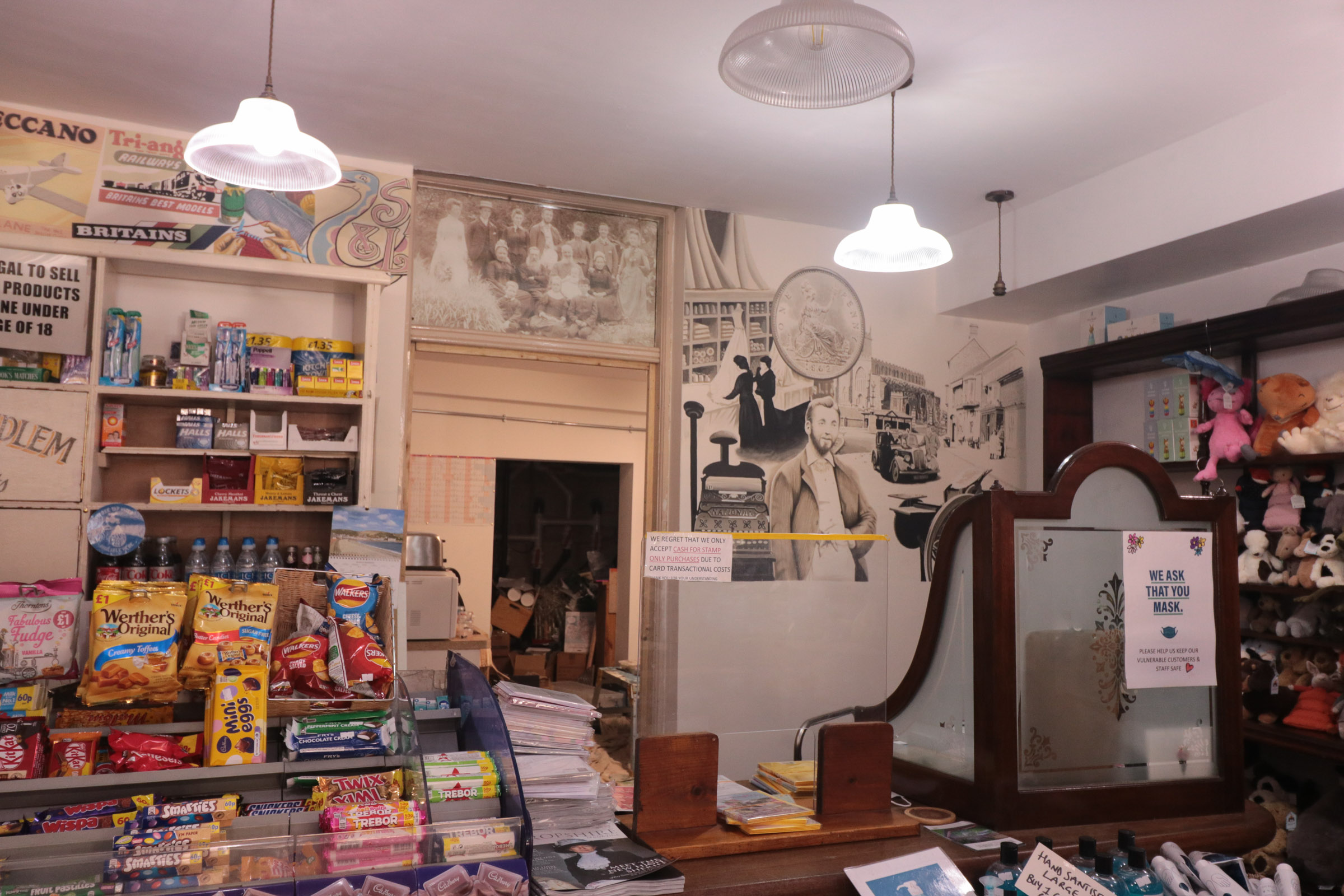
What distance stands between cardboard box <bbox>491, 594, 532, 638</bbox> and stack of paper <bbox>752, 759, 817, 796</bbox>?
5829 mm

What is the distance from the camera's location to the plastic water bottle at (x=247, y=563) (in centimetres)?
369

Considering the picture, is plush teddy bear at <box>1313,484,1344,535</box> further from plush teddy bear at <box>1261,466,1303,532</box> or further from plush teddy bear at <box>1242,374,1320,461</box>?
plush teddy bear at <box>1242,374,1320,461</box>

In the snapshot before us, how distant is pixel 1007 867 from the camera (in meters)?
1.81

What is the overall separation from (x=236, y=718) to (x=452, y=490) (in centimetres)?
589

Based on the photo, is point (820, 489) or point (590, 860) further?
point (820, 489)

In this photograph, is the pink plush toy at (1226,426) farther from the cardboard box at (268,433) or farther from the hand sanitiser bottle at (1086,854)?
the cardboard box at (268,433)

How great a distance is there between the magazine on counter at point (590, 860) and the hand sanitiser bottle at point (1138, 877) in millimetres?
864

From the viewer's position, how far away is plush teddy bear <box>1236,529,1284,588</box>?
3945 mm

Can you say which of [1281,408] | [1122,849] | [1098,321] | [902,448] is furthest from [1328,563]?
[1122,849]

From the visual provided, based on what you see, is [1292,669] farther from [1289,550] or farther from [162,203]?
[162,203]

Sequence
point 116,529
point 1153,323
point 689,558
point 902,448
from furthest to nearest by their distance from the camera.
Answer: point 902,448, point 1153,323, point 116,529, point 689,558

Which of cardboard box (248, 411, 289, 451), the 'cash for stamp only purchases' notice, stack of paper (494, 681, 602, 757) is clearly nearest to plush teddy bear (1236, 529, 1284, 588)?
the 'cash for stamp only purchases' notice

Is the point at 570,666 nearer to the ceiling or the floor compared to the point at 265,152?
nearer to the floor

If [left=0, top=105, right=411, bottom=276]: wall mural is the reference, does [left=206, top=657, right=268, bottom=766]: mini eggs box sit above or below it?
below
